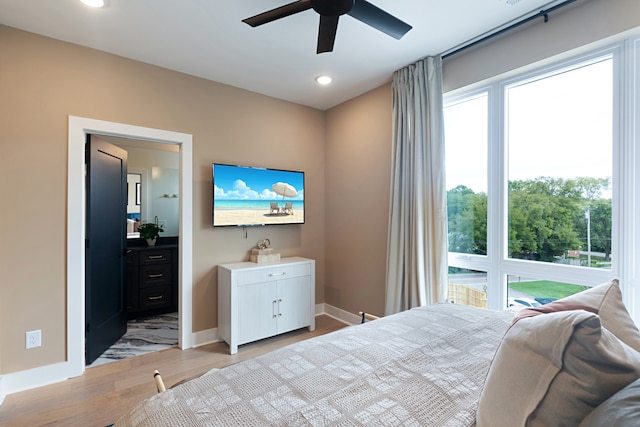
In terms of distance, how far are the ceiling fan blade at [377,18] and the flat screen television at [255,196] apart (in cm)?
187

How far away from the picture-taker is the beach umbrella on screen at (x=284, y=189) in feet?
11.1

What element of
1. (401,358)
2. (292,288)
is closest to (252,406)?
(401,358)

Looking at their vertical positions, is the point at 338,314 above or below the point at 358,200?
below

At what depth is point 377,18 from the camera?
1.78m

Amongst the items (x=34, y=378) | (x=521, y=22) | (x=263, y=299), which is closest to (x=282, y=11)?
(x=521, y=22)

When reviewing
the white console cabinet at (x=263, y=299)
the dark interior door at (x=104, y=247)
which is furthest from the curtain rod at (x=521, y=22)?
the dark interior door at (x=104, y=247)

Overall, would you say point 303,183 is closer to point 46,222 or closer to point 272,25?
point 272,25

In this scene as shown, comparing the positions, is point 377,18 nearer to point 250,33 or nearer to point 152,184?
point 250,33

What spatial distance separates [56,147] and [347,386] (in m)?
2.81

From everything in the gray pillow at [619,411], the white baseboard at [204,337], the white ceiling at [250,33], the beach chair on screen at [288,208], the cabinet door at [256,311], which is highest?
the white ceiling at [250,33]

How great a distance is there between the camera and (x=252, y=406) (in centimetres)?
94

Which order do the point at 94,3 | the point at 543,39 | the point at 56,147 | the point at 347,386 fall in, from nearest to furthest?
the point at 347,386, the point at 94,3, the point at 543,39, the point at 56,147

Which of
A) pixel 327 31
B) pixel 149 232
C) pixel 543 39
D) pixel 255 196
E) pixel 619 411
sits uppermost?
pixel 543 39

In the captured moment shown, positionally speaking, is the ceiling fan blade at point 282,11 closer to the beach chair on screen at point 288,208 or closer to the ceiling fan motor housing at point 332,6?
the ceiling fan motor housing at point 332,6
